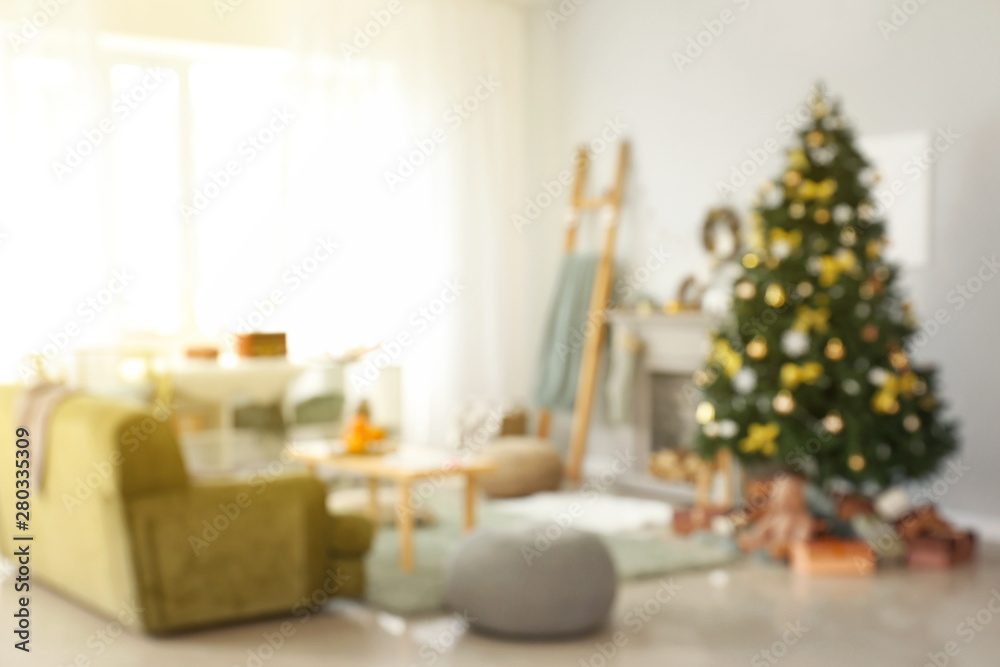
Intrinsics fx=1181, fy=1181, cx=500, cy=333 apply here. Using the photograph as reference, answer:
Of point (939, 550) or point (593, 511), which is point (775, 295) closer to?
point (939, 550)

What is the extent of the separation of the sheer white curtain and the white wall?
1.68ft

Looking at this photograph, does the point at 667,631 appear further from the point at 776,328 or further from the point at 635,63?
the point at 635,63

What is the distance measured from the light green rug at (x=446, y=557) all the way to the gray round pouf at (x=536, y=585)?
0.21m

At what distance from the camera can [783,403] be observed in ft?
17.0

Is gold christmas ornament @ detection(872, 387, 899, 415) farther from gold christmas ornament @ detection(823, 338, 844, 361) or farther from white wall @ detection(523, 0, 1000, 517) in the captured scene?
white wall @ detection(523, 0, 1000, 517)

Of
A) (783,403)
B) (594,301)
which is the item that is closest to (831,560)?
(783,403)

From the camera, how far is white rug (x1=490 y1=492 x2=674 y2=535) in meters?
5.93

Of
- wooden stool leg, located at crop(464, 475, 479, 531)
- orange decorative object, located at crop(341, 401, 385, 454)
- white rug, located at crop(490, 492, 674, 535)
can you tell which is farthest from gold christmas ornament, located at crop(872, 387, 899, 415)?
orange decorative object, located at crop(341, 401, 385, 454)

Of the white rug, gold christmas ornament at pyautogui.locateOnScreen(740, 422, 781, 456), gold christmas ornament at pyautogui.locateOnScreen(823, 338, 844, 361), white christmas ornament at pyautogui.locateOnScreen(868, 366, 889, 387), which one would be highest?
gold christmas ornament at pyautogui.locateOnScreen(823, 338, 844, 361)

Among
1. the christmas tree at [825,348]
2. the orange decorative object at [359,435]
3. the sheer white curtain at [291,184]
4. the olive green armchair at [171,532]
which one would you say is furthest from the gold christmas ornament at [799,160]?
the sheer white curtain at [291,184]

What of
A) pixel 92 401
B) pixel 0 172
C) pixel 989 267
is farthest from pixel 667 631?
pixel 0 172

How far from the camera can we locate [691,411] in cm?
687

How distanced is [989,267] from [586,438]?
2.94 metres

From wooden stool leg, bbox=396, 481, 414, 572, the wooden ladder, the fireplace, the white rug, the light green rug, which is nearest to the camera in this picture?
the light green rug
